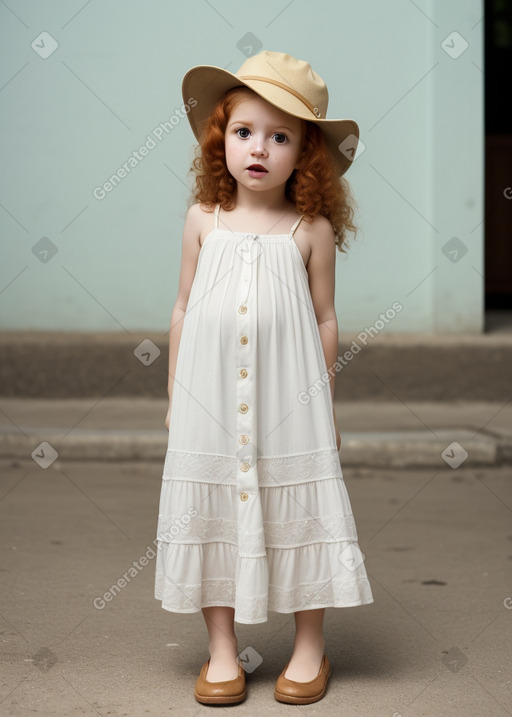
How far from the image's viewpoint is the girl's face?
9.66 ft

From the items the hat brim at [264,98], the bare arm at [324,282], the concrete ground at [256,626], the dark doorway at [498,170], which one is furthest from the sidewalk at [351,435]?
the hat brim at [264,98]

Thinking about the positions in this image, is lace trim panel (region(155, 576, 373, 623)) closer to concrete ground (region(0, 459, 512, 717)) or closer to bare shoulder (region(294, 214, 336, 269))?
concrete ground (region(0, 459, 512, 717))

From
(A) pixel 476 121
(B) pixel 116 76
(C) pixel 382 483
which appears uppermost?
(A) pixel 476 121

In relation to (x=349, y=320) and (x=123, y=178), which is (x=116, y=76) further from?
(x=349, y=320)

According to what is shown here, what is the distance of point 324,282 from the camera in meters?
3.06

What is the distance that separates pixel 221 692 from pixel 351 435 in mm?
3376

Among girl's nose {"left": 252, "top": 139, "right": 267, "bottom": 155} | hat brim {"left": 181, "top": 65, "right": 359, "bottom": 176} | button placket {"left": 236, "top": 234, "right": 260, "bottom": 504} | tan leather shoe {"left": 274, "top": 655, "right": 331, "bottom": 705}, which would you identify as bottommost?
tan leather shoe {"left": 274, "top": 655, "right": 331, "bottom": 705}

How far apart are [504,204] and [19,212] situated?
161 inches

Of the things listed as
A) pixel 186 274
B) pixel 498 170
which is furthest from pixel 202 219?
pixel 498 170

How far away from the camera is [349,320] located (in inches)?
289

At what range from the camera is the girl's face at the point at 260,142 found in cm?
294

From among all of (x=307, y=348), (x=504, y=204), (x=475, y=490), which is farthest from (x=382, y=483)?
(x=504, y=204)

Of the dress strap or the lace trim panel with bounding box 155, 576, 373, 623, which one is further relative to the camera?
the dress strap

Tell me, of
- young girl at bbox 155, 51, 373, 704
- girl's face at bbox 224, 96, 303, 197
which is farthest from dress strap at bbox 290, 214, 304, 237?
girl's face at bbox 224, 96, 303, 197
